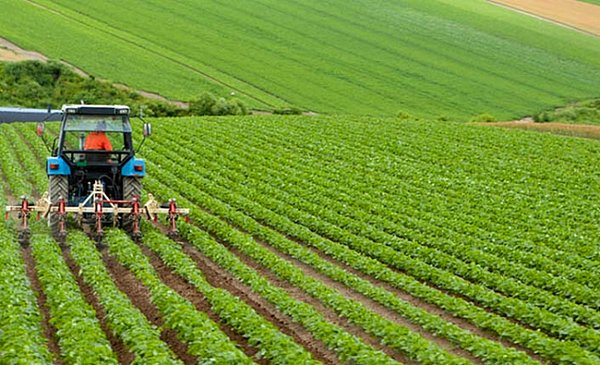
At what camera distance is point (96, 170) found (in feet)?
67.6

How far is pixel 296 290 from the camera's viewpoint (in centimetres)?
1644

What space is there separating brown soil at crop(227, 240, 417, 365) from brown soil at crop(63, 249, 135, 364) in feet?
10.7

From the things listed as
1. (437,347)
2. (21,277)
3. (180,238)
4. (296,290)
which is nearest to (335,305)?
(296,290)

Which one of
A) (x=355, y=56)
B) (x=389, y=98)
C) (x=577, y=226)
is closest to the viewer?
(x=577, y=226)

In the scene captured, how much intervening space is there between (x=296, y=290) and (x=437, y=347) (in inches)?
166

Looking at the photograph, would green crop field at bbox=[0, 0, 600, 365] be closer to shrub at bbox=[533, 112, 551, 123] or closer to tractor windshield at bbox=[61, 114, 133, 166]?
tractor windshield at bbox=[61, 114, 133, 166]

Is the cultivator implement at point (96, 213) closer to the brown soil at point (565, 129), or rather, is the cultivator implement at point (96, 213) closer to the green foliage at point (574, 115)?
the brown soil at point (565, 129)

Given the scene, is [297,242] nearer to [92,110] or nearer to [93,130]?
[93,130]

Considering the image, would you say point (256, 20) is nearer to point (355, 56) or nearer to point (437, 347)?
point (355, 56)

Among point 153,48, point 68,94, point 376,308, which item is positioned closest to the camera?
point 376,308

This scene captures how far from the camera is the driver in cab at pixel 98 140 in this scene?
67.9ft

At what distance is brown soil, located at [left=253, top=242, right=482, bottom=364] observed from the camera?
13.3 meters

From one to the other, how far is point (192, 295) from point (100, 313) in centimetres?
188

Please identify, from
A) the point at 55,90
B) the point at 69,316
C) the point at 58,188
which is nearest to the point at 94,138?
the point at 58,188
